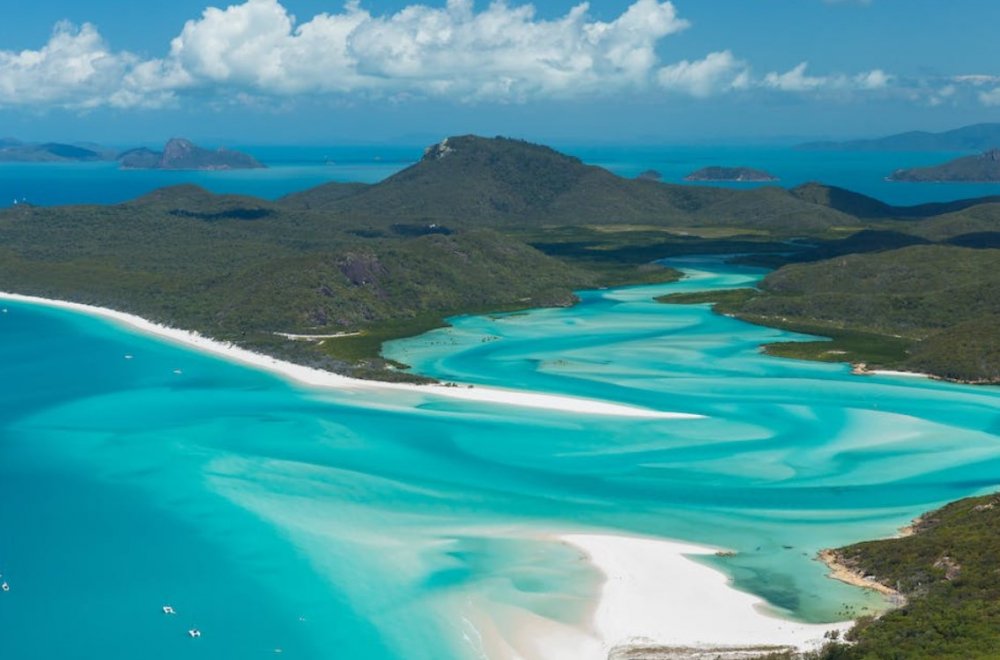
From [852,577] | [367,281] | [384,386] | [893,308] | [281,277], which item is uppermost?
[281,277]

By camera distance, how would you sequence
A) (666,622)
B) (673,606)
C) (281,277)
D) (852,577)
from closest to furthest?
(666,622)
(673,606)
(852,577)
(281,277)

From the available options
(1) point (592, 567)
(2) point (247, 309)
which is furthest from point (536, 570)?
(2) point (247, 309)

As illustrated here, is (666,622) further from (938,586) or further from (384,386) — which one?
(384,386)

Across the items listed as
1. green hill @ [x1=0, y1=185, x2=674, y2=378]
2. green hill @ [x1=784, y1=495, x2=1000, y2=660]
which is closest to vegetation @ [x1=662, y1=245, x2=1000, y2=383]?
green hill @ [x1=0, y1=185, x2=674, y2=378]

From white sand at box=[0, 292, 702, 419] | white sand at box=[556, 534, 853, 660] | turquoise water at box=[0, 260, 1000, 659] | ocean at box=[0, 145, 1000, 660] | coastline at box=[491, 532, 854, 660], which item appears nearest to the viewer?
coastline at box=[491, 532, 854, 660]

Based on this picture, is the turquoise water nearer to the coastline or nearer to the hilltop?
the coastline

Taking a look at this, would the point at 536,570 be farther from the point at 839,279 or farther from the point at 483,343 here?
the point at 839,279

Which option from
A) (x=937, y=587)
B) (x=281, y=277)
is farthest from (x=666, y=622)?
(x=281, y=277)

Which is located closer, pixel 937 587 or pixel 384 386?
pixel 937 587
